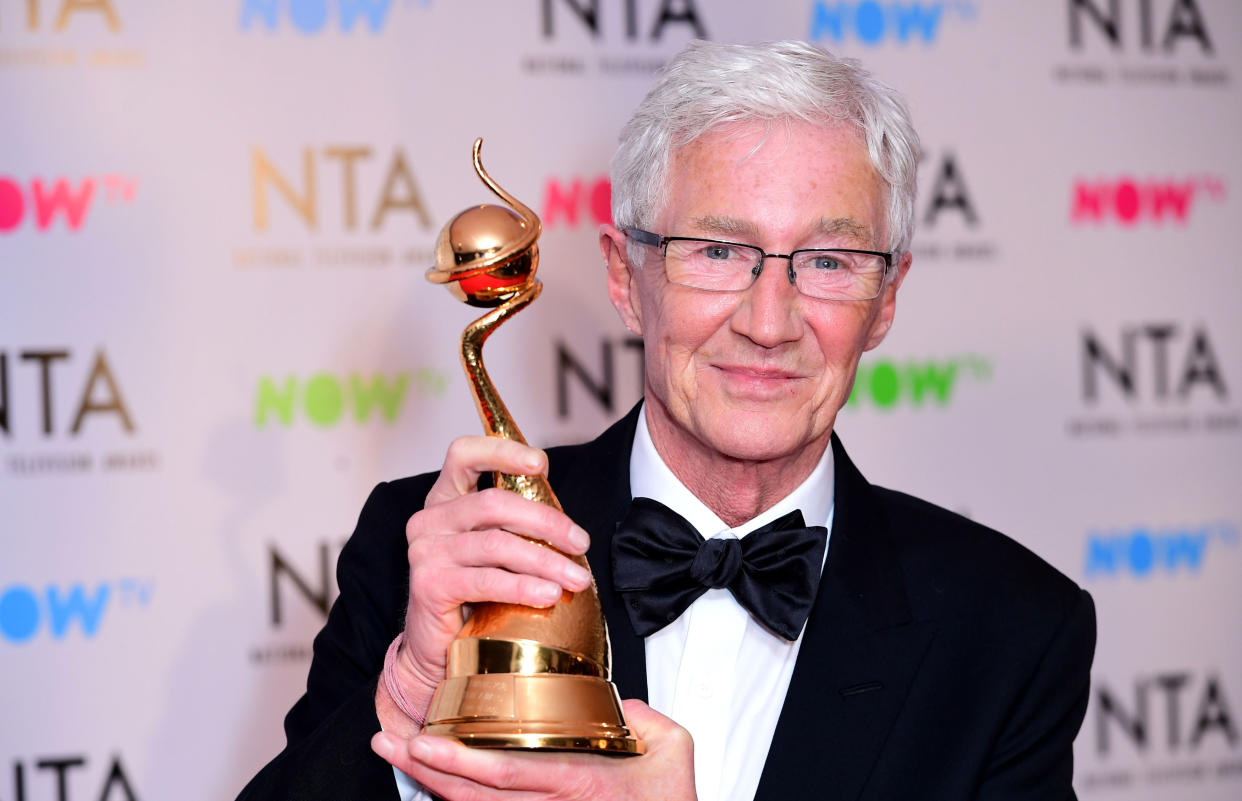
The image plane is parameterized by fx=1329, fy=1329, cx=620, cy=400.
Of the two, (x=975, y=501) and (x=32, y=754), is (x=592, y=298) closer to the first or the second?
(x=975, y=501)

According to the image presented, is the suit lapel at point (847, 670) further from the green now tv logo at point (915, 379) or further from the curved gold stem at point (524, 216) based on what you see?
the green now tv logo at point (915, 379)

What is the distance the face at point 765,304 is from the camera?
1592mm

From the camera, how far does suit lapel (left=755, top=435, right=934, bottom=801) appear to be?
1.56 metres

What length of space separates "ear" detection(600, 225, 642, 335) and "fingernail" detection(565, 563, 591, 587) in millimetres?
624

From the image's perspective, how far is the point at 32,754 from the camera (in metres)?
2.57

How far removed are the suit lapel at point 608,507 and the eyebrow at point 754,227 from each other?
356mm

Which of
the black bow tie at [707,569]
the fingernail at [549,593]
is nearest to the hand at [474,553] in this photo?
the fingernail at [549,593]

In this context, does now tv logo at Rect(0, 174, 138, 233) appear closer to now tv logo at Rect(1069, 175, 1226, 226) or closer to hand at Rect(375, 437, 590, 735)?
hand at Rect(375, 437, 590, 735)

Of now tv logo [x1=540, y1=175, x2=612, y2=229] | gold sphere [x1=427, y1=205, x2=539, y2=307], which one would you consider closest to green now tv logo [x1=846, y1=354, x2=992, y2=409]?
now tv logo [x1=540, y1=175, x2=612, y2=229]

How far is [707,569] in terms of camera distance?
1.61 metres

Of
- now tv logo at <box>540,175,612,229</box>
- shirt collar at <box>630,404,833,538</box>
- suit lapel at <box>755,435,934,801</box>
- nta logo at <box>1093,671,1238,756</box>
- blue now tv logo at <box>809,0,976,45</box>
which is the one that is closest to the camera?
suit lapel at <box>755,435,934,801</box>

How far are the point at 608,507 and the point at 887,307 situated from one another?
48cm

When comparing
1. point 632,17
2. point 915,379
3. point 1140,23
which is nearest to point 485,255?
point 632,17

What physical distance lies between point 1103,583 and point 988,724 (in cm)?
159
